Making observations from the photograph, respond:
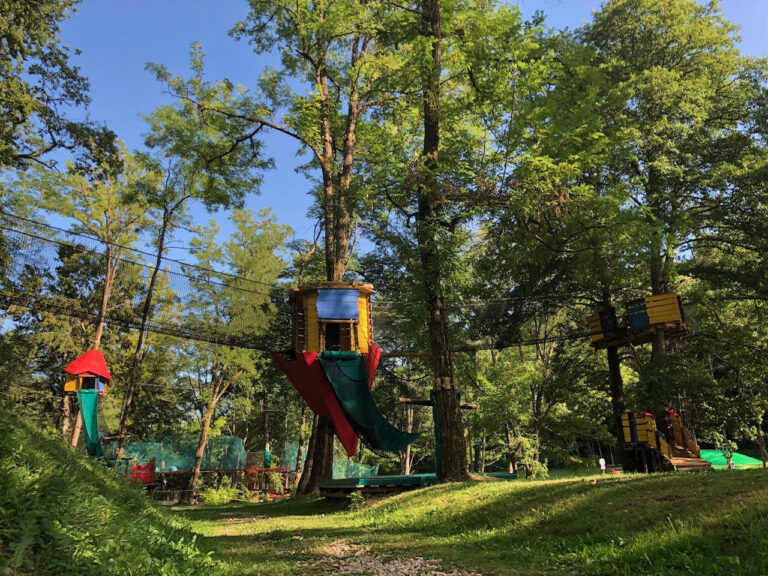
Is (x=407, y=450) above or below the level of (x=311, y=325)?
below

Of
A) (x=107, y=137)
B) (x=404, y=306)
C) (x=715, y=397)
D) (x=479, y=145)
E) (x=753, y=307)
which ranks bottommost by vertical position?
(x=715, y=397)

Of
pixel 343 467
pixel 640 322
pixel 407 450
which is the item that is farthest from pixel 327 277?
pixel 407 450

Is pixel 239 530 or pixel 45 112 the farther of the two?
pixel 45 112

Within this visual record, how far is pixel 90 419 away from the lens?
13.5 meters

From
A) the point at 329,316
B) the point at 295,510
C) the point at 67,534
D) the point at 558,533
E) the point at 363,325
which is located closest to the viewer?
the point at 67,534

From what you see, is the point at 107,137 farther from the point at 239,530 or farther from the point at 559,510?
the point at 559,510

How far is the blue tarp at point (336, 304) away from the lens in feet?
31.7

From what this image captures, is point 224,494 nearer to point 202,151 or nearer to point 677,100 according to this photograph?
point 202,151

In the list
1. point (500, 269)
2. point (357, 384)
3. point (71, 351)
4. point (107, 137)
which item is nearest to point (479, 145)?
point (500, 269)

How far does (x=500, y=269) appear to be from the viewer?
11.8m

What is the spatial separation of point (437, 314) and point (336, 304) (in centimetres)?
215

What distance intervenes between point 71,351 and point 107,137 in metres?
11.7

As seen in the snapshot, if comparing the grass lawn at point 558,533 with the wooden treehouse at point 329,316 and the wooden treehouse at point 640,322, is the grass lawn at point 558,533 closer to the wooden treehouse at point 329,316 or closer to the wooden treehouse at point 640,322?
the wooden treehouse at point 329,316

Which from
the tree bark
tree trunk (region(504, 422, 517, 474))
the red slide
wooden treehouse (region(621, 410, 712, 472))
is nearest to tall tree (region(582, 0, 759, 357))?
wooden treehouse (region(621, 410, 712, 472))
